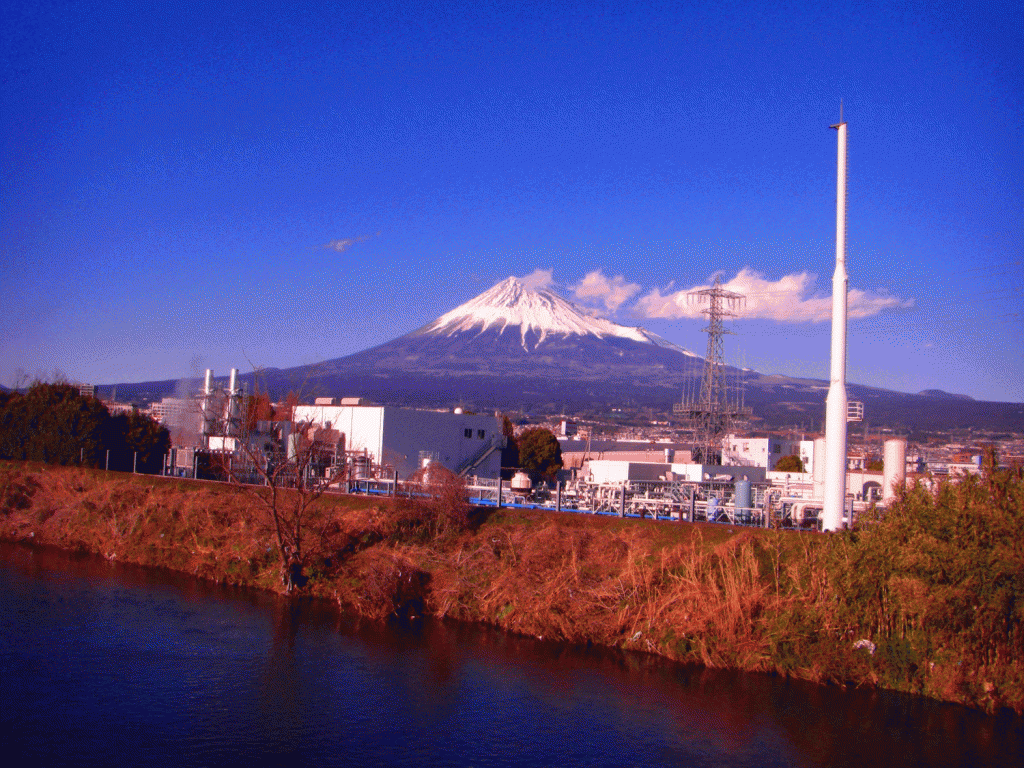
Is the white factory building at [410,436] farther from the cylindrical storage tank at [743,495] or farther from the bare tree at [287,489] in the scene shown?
the cylindrical storage tank at [743,495]

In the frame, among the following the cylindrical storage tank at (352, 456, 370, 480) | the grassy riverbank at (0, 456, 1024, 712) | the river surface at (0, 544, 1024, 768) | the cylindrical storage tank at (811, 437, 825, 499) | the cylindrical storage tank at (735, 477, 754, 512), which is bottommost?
the river surface at (0, 544, 1024, 768)

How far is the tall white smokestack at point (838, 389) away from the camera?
2047cm

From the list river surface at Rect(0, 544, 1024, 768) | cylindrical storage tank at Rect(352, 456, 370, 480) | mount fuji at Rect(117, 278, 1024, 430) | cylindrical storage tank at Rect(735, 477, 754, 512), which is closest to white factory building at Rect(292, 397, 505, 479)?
cylindrical storage tank at Rect(352, 456, 370, 480)

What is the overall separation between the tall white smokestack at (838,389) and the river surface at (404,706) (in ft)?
15.6

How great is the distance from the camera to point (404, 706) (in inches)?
622

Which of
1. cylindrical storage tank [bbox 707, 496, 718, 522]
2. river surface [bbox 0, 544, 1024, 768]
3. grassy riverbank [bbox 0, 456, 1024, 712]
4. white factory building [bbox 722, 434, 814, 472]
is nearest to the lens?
river surface [bbox 0, 544, 1024, 768]

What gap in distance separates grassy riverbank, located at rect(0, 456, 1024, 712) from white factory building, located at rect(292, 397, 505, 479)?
589 inches

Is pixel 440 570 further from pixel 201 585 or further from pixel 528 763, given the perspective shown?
pixel 528 763

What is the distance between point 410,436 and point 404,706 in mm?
31735

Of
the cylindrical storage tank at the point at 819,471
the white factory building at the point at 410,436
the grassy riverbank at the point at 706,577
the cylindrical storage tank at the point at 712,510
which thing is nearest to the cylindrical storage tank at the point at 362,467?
the white factory building at the point at 410,436

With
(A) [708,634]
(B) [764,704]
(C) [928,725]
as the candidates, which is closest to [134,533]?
(A) [708,634]

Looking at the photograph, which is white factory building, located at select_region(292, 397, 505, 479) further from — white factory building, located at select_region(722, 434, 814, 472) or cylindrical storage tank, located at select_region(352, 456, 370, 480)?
white factory building, located at select_region(722, 434, 814, 472)

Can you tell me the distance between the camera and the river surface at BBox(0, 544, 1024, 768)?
1373 cm

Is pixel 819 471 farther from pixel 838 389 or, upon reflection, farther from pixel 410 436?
pixel 410 436
